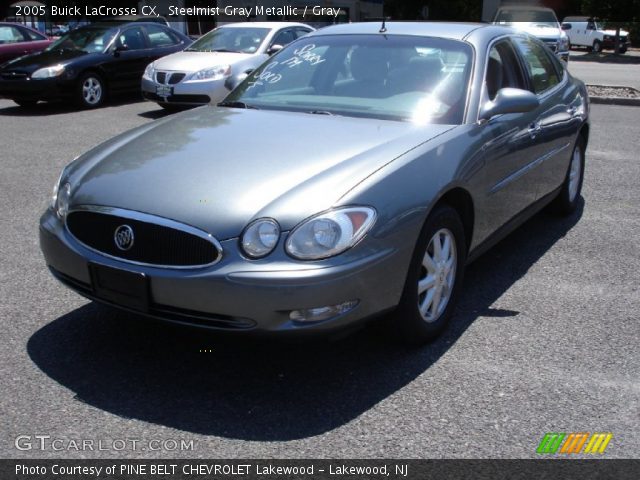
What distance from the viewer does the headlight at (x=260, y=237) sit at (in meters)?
3.00

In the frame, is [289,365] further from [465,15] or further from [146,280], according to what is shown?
[465,15]

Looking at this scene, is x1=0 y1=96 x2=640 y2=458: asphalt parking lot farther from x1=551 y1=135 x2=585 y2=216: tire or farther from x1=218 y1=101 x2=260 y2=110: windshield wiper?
x1=218 y1=101 x2=260 y2=110: windshield wiper

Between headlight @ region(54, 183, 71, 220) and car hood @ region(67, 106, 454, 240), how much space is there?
49mm

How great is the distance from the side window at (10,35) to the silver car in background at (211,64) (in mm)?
5334

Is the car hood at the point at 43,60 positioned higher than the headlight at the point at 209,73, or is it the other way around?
the headlight at the point at 209,73

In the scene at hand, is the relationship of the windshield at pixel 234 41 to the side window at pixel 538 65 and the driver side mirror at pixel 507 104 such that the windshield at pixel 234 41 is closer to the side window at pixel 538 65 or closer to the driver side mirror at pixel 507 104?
the side window at pixel 538 65

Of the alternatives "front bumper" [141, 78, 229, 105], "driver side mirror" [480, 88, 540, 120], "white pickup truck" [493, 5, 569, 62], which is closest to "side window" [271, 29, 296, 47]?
"front bumper" [141, 78, 229, 105]

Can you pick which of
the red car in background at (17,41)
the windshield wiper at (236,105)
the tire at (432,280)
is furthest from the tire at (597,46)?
the tire at (432,280)

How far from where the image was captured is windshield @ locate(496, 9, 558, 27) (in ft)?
61.1

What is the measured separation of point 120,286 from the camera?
319 centimetres

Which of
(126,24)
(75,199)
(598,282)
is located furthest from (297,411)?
(126,24)

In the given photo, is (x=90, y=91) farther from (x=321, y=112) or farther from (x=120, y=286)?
(x=120, y=286)

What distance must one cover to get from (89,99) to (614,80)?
41.3 ft

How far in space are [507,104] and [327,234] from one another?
1.62m
